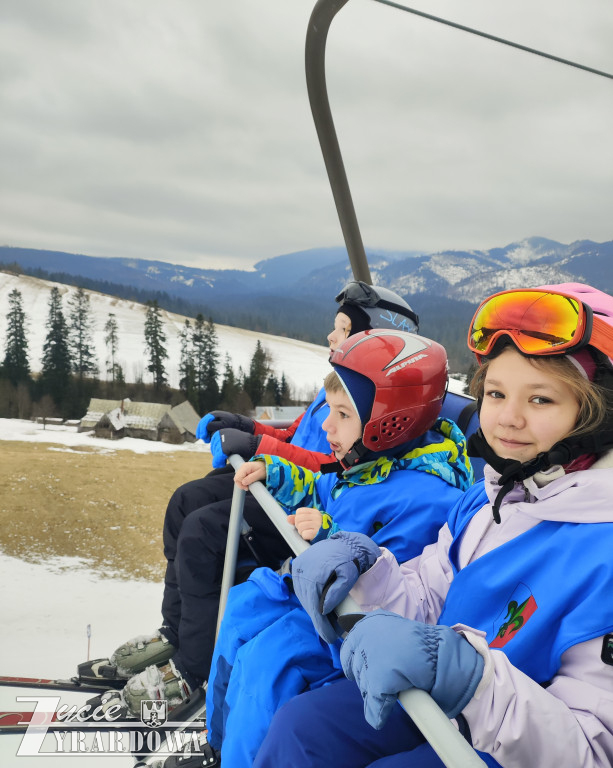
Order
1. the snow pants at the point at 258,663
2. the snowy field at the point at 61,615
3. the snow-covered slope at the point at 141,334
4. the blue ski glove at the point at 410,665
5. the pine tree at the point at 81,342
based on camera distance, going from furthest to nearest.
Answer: the snow-covered slope at the point at 141,334, the pine tree at the point at 81,342, the snowy field at the point at 61,615, the snow pants at the point at 258,663, the blue ski glove at the point at 410,665

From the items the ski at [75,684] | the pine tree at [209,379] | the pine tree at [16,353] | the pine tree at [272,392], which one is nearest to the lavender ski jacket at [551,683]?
the ski at [75,684]

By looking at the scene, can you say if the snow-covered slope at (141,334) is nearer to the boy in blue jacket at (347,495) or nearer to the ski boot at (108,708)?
the ski boot at (108,708)

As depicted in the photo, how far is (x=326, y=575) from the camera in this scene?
0.73 meters

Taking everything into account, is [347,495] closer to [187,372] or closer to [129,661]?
[129,661]

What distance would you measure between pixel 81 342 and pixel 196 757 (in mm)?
18020

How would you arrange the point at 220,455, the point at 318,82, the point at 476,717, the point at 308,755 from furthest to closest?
the point at 318,82 → the point at 220,455 → the point at 308,755 → the point at 476,717

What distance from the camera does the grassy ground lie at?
12.0ft

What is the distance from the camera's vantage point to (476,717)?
57 cm

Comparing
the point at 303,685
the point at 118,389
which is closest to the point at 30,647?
the point at 303,685

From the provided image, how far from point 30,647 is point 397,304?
2.27 metres

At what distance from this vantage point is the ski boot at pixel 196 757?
129 centimetres

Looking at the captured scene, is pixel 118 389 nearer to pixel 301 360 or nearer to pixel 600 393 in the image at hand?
pixel 301 360

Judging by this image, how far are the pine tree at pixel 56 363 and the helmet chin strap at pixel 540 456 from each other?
1639cm

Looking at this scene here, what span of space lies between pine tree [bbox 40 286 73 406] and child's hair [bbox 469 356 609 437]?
16.5 metres
